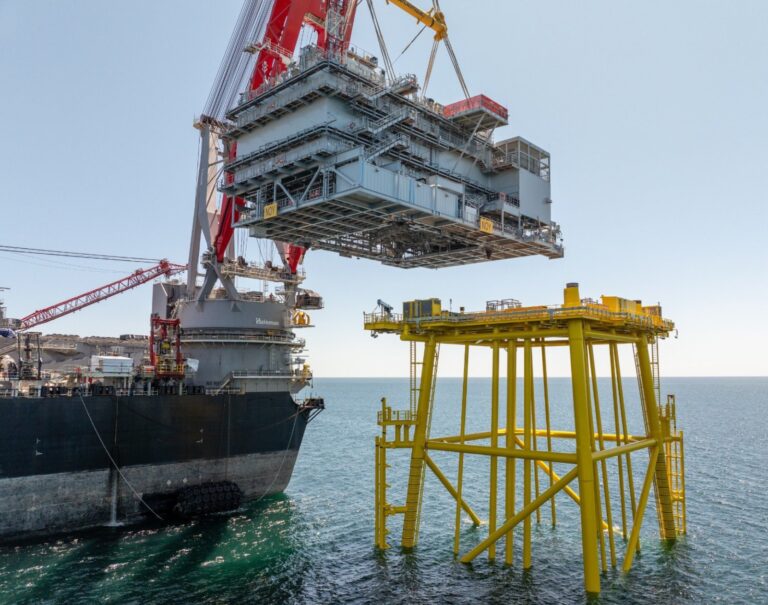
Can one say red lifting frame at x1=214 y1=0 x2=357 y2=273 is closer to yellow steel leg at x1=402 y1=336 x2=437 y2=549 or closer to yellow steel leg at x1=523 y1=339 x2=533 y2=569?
yellow steel leg at x1=402 y1=336 x2=437 y2=549

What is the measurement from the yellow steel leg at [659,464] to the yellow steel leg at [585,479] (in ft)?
27.9

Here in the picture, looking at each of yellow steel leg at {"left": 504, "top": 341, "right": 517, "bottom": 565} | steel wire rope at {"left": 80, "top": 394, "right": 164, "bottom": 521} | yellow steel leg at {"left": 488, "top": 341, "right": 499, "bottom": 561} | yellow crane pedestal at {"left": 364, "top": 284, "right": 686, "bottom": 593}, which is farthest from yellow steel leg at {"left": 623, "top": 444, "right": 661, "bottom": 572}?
steel wire rope at {"left": 80, "top": 394, "right": 164, "bottom": 521}

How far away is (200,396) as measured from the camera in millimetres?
36781

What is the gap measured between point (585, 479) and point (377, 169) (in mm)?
15886

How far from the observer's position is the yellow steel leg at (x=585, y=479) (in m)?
21.9

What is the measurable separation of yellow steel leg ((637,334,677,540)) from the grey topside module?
9.94 m

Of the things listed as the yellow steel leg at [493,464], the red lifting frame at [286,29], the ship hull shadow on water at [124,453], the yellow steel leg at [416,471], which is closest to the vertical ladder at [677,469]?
the yellow steel leg at [493,464]

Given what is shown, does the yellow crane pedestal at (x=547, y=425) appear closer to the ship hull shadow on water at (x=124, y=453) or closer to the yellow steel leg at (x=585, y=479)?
the yellow steel leg at (x=585, y=479)

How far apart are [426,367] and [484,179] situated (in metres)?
12.8

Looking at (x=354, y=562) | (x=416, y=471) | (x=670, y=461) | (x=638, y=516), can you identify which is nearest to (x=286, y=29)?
(x=416, y=471)

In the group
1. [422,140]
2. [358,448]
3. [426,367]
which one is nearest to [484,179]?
[422,140]

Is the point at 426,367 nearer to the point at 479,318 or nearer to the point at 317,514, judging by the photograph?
the point at 479,318

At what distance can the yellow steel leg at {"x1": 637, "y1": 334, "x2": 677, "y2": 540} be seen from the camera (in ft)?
96.1

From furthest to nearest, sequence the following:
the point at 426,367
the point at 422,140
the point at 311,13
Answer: the point at 311,13 < the point at 422,140 < the point at 426,367
